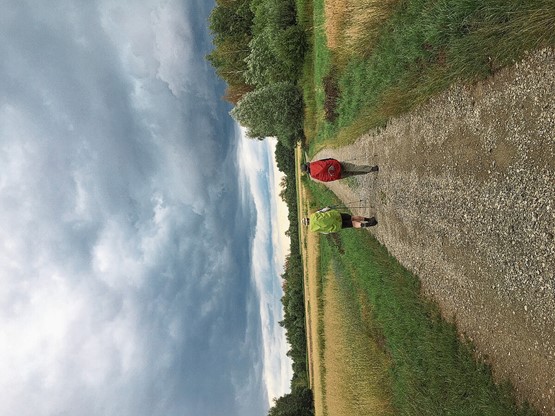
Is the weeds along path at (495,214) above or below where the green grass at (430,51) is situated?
below

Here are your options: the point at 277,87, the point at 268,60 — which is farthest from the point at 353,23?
the point at 268,60

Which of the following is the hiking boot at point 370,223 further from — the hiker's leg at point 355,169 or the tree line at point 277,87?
the tree line at point 277,87

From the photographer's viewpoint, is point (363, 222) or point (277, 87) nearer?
point (363, 222)

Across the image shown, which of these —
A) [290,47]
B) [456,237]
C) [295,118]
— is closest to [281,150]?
[295,118]

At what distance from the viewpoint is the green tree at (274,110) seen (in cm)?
3250

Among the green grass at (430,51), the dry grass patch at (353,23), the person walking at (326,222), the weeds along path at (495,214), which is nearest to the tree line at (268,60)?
the dry grass patch at (353,23)

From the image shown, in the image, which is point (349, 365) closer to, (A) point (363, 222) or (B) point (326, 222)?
(A) point (363, 222)

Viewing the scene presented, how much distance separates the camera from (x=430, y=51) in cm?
1209

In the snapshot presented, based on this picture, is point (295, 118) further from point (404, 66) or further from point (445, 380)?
point (445, 380)

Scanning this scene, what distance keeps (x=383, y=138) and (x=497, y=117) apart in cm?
719

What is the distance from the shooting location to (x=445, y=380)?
35.7 feet

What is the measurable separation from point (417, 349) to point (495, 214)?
5852 mm

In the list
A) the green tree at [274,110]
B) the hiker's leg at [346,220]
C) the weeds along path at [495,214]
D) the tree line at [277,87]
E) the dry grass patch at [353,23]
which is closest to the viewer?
the weeds along path at [495,214]

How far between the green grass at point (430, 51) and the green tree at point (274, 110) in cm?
1072
